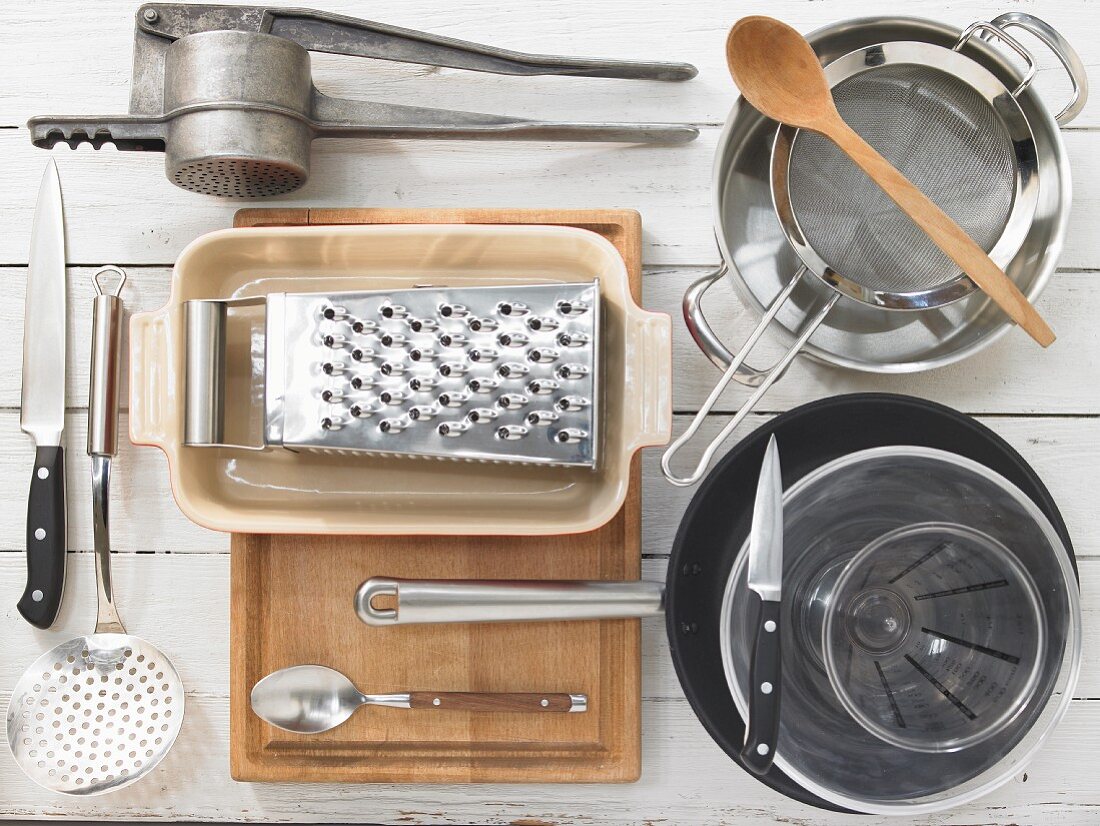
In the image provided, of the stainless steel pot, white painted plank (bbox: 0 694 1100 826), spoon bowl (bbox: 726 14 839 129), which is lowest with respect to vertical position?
white painted plank (bbox: 0 694 1100 826)

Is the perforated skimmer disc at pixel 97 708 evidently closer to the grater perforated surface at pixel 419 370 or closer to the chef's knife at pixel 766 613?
the grater perforated surface at pixel 419 370

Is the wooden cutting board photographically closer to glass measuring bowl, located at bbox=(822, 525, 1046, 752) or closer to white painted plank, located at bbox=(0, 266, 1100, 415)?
white painted plank, located at bbox=(0, 266, 1100, 415)

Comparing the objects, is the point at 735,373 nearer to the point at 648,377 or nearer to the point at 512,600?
the point at 648,377

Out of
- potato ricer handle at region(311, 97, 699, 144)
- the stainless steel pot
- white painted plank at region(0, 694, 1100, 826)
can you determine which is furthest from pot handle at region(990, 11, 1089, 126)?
white painted plank at region(0, 694, 1100, 826)

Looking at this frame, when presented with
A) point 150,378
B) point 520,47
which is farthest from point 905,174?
point 150,378

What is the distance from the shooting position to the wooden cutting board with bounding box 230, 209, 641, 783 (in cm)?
62

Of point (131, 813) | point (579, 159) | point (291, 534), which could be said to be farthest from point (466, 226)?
point (131, 813)

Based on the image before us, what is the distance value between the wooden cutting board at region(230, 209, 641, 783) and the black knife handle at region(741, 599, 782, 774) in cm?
13

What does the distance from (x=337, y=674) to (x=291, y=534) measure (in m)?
0.11

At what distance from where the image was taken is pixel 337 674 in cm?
62

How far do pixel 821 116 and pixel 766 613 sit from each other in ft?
1.06

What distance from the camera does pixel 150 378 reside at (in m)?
0.56

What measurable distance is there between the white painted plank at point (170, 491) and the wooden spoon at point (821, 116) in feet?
0.36

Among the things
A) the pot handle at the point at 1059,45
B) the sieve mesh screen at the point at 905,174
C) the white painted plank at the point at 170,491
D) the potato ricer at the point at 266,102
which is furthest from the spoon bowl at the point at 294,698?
the pot handle at the point at 1059,45
